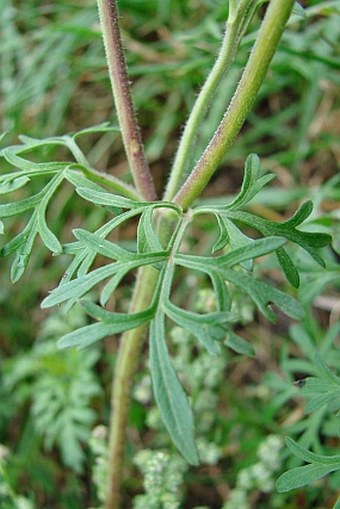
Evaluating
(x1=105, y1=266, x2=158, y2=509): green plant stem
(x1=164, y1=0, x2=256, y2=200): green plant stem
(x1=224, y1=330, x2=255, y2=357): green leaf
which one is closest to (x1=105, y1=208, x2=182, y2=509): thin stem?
(x1=105, y1=266, x2=158, y2=509): green plant stem

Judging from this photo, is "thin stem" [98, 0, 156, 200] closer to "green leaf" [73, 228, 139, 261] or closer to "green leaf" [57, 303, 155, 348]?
"green leaf" [73, 228, 139, 261]

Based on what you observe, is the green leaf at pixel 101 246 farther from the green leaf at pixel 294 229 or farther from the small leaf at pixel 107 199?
the green leaf at pixel 294 229

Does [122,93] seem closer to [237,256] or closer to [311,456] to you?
[237,256]

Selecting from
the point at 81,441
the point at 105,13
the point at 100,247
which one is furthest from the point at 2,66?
the point at 100,247

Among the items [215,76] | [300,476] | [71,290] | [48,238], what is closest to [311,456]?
[300,476]

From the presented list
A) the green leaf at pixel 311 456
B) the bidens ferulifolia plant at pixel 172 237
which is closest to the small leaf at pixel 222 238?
the bidens ferulifolia plant at pixel 172 237
